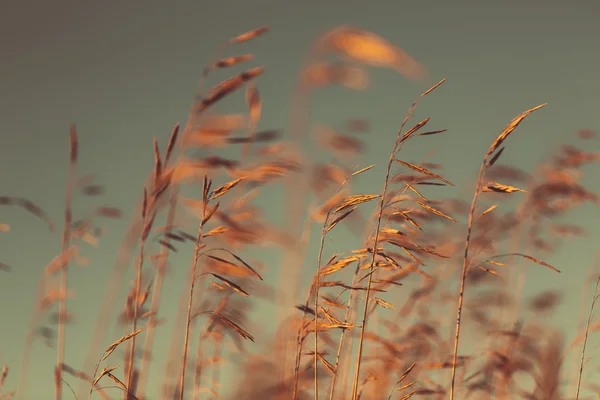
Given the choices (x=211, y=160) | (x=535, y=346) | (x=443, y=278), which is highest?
(x=211, y=160)

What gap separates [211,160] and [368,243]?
0.60 meters

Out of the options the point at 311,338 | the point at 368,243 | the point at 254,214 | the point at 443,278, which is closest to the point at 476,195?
the point at 368,243

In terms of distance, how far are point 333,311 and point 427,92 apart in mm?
912

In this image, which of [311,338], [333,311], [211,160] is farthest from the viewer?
[311,338]

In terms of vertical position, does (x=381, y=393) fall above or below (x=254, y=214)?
below

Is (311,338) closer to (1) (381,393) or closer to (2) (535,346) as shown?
(1) (381,393)

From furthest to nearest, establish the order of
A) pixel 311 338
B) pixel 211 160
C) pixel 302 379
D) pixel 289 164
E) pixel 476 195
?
pixel 311 338 → pixel 302 379 → pixel 289 164 → pixel 211 160 → pixel 476 195

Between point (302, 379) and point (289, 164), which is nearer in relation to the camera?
point (289, 164)

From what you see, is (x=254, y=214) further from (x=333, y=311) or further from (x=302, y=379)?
(x=302, y=379)

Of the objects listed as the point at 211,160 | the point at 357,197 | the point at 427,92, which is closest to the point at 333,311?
the point at 357,197

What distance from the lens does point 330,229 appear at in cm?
224

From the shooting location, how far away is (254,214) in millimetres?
2668

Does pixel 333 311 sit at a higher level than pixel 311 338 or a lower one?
higher

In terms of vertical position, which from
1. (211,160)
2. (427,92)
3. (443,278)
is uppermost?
(427,92)
